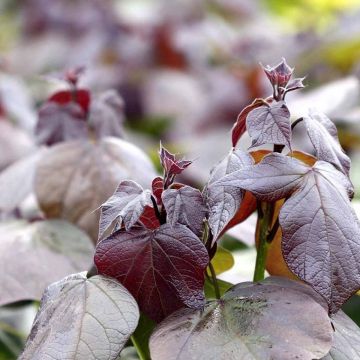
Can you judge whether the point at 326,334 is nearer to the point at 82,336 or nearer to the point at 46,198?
the point at 82,336

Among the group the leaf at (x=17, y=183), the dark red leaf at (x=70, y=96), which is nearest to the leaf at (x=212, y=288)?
the leaf at (x=17, y=183)

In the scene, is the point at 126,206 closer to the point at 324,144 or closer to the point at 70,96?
the point at 324,144

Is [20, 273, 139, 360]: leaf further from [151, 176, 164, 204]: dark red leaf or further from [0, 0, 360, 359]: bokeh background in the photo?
[0, 0, 360, 359]: bokeh background

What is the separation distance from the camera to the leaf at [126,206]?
66 centimetres

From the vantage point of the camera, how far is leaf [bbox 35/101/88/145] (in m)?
1.10

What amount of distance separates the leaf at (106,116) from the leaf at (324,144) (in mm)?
397

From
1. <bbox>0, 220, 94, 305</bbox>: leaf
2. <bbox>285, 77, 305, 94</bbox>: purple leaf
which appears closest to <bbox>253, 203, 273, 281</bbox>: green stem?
<bbox>285, 77, 305, 94</bbox>: purple leaf

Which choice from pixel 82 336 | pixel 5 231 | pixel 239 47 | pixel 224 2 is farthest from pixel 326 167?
pixel 224 2

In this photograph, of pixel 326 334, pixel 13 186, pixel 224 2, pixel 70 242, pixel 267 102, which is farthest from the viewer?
pixel 224 2

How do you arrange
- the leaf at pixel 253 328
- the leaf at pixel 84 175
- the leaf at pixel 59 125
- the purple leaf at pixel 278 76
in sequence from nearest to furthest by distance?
1. the leaf at pixel 253 328
2. the purple leaf at pixel 278 76
3. the leaf at pixel 84 175
4. the leaf at pixel 59 125

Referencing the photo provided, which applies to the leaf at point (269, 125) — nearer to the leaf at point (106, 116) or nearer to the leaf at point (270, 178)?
the leaf at point (270, 178)

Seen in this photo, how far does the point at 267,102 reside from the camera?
0.75m

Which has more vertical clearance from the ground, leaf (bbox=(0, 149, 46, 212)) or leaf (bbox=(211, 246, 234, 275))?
leaf (bbox=(211, 246, 234, 275))

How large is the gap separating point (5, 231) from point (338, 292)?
19.8 inches
